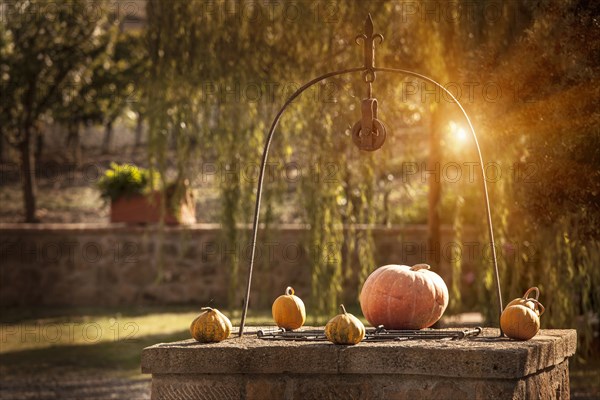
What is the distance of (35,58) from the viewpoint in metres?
18.1

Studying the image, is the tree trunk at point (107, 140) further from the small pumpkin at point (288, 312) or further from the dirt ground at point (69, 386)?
the small pumpkin at point (288, 312)

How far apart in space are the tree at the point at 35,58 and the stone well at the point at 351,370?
13745 mm

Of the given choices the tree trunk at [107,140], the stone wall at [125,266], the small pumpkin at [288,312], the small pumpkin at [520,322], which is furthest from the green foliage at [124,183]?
the small pumpkin at [520,322]

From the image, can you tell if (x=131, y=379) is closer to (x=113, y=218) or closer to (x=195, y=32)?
(x=195, y=32)

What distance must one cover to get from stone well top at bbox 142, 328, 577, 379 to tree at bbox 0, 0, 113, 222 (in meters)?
13.7

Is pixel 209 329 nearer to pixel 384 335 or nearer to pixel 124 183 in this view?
pixel 384 335

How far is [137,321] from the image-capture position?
13.0 m

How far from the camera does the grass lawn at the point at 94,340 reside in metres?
9.73

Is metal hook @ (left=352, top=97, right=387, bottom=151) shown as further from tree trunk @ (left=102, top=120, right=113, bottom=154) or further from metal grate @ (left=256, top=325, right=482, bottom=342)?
tree trunk @ (left=102, top=120, right=113, bottom=154)

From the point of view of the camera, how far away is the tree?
18.0 meters

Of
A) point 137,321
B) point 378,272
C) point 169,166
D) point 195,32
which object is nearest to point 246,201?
point 195,32

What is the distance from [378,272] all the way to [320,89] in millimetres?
4592

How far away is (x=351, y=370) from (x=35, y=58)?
15167 millimetres

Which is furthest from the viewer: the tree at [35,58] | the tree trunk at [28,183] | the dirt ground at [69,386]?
the tree at [35,58]
